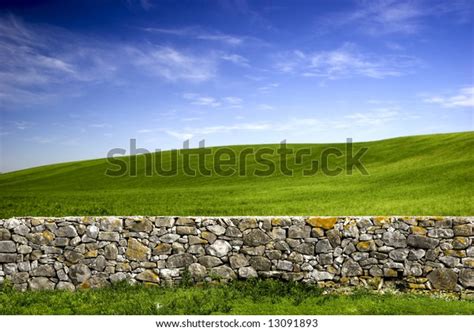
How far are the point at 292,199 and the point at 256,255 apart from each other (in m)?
20.0

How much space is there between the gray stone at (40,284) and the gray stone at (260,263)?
5.28m

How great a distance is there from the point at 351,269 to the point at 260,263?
236cm

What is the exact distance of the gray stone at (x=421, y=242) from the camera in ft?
37.1

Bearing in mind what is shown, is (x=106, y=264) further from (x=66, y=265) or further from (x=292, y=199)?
(x=292, y=199)

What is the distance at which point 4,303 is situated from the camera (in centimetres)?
1045

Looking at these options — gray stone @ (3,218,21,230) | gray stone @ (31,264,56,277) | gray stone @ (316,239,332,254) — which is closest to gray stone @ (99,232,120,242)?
gray stone @ (31,264,56,277)

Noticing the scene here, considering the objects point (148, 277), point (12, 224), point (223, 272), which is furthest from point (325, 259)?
point (12, 224)

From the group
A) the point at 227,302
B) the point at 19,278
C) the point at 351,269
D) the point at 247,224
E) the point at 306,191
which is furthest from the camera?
the point at 306,191

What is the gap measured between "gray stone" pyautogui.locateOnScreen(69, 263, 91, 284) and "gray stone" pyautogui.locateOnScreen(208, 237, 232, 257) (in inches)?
129

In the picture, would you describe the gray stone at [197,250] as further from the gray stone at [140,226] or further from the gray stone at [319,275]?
the gray stone at [319,275]

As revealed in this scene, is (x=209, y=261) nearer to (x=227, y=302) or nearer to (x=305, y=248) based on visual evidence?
(x=227, y=302)

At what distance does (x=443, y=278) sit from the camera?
A: 1123 centimetres

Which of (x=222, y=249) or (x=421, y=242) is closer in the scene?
(x=421, y=242)
